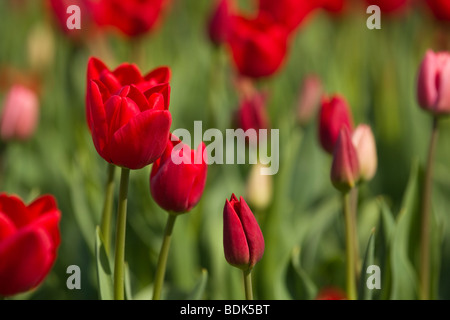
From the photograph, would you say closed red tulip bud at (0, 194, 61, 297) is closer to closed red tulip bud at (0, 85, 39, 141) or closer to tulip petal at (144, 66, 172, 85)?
tulip petal at (144, 66, 172, 85)

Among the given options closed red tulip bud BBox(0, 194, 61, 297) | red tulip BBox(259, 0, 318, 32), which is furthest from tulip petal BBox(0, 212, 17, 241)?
red tulip BBox(259, 0, 318, 32)

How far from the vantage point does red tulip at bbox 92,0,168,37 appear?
1.26 metres

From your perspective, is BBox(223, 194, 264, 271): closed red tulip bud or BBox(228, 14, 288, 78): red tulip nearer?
BBox(223, 194, 264, 271): closed red tulip bud

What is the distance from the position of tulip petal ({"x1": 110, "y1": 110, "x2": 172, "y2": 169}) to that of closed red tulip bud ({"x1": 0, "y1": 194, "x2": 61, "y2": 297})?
0.24ft

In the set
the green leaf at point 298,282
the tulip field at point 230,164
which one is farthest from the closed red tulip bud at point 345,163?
the green leaf at point 298,282

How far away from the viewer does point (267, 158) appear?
1151mm

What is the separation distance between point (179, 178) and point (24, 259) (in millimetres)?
151

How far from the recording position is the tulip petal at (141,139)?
0.59 metres

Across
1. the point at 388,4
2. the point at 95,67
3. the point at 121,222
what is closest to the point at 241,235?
the point at 121,222

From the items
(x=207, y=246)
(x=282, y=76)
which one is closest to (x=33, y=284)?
(x=207, y=246)

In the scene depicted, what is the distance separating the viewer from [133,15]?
4.17 ft

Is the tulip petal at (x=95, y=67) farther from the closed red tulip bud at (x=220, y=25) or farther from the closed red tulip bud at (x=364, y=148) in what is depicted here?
the closed red tulip bud at (x=220, y=25)

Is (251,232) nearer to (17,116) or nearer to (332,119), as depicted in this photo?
(332,119)

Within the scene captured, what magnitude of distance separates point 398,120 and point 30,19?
171cm
